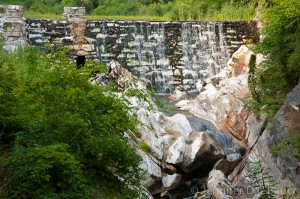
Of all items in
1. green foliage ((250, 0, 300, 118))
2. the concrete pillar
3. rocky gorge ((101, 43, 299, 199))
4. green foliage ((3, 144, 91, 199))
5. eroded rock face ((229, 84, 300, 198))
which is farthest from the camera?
the concrete pillar

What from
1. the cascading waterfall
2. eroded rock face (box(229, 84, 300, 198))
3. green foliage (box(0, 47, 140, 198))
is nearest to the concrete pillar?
the cascading waterfall

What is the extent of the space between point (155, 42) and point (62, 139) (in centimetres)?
1298

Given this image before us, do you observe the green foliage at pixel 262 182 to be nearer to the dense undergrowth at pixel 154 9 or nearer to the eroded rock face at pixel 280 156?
the eroded rock face at pixel 280 156

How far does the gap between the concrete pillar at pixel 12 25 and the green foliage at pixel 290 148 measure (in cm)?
1018

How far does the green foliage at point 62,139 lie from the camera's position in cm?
474

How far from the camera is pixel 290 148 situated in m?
8.20

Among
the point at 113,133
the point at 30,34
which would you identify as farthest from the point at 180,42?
the point at 113,133

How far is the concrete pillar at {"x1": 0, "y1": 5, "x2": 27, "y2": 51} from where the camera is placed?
1591 centimetres

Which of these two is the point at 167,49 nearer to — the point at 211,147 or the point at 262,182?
the point at 211,147

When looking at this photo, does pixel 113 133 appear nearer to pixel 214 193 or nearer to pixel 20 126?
pixel 20 126

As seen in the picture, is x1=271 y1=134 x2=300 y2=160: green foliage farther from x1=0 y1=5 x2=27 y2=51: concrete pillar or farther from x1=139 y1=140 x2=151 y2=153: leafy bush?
x1=0 y1=5 x2=27 y2=51: concrete pillar

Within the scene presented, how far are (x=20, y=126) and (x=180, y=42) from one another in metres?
13.5

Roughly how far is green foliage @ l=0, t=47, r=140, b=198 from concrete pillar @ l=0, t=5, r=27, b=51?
9.60 meters

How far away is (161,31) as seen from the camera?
60.3 feet
